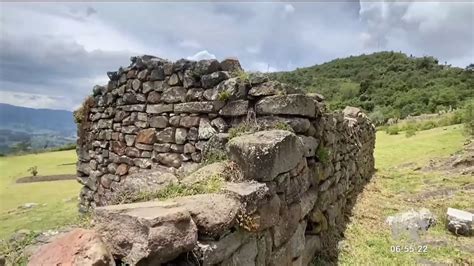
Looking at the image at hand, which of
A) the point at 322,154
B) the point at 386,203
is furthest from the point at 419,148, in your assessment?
the point at 322,154

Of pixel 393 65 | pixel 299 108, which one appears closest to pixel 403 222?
pixel 299 108

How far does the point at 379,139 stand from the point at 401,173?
12.4m

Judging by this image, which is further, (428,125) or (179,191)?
(428,125)

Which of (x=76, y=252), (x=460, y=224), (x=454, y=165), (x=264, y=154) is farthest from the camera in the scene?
(x=454, y=165)

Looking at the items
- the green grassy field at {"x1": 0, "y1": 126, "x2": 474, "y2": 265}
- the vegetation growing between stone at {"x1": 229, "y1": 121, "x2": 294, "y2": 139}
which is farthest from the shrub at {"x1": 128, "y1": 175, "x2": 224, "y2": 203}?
the vegetation growing between stone at {"x1": 229, "y1": 121, "x2": 294, "y2": 139}

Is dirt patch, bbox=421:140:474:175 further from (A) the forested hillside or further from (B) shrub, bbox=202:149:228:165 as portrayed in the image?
(B) shrub, bbox=202:149:228:165

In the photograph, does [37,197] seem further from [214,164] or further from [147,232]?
[147,232]

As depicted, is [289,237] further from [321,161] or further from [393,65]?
[393,65]

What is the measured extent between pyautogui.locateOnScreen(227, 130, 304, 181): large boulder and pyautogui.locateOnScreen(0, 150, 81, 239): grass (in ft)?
5.33

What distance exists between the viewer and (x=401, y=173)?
1330cm

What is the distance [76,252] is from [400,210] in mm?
7490

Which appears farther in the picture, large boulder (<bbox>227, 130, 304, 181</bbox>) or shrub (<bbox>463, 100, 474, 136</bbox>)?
Answer: shrub (<bbox>463, 100, 474, 136</bbox>)

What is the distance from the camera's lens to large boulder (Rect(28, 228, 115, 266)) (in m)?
2.03

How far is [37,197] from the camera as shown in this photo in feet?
62.0
